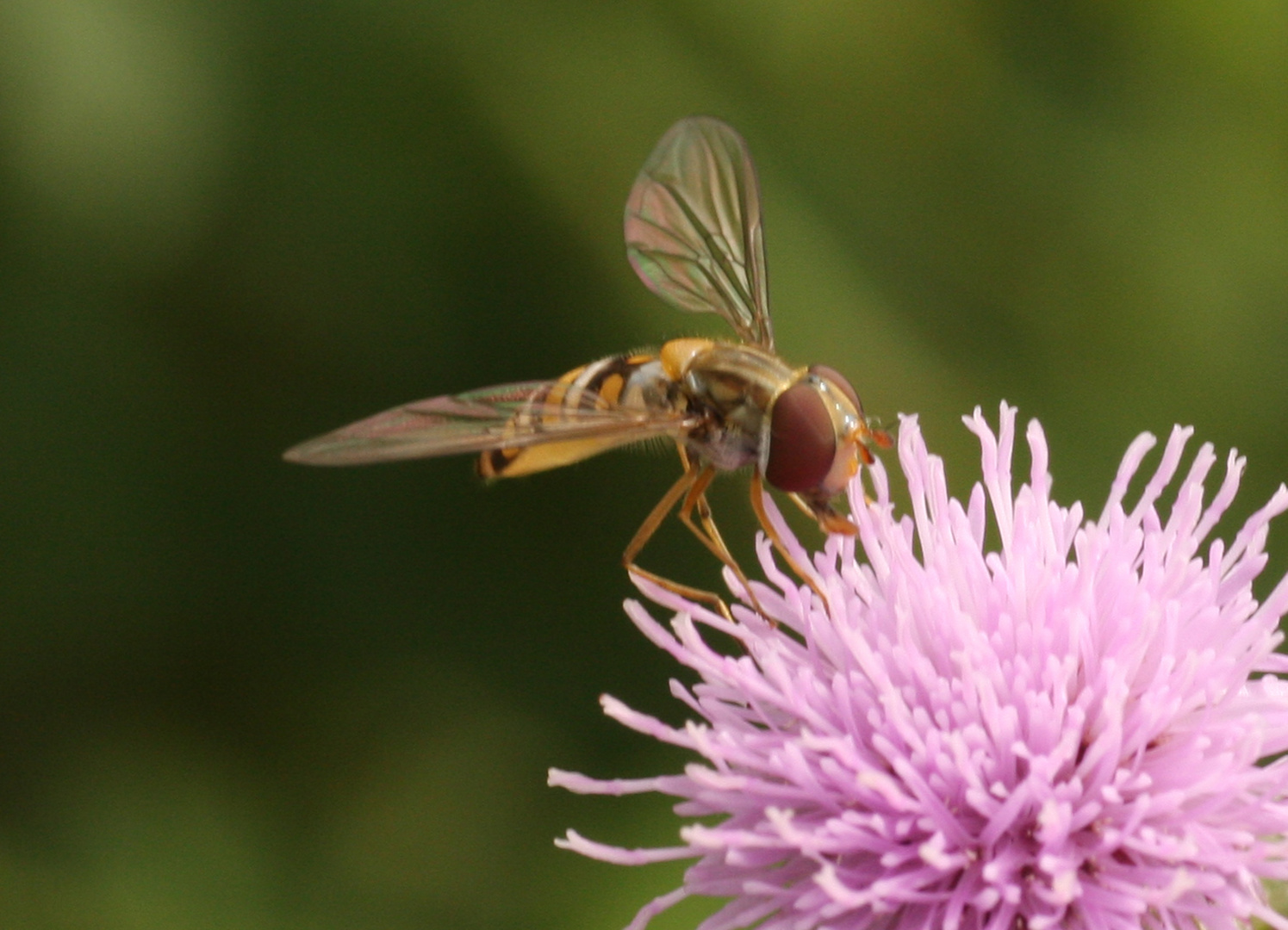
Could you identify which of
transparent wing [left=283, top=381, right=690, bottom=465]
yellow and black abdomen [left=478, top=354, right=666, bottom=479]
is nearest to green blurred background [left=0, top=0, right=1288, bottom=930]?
yellow and black abdomen [left=478, top=354, right=666, bottom=479]

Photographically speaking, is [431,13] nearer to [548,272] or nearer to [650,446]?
[548,272]

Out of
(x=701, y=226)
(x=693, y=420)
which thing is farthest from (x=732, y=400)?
(x=701, y=226)

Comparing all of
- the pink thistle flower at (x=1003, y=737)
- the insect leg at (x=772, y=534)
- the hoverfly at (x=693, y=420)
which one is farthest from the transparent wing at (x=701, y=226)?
the pink thistle flower at (x=1003, y=737)

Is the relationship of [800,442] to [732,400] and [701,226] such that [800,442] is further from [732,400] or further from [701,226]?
[701,226]

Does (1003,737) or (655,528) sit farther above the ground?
(655,528)

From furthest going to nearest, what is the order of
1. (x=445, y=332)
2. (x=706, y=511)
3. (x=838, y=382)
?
1. (x=445, y=332)
2. (x=706, y=511)
3. (x=838, y=382)

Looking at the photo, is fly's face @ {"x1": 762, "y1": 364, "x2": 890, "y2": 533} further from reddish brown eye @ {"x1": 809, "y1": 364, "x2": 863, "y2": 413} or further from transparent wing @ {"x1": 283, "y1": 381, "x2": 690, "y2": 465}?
transparent wing @ {"x1": 283, "y1": 381, "x2": 690, "y2": 465}

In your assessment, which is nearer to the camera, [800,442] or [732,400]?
[800,442]
